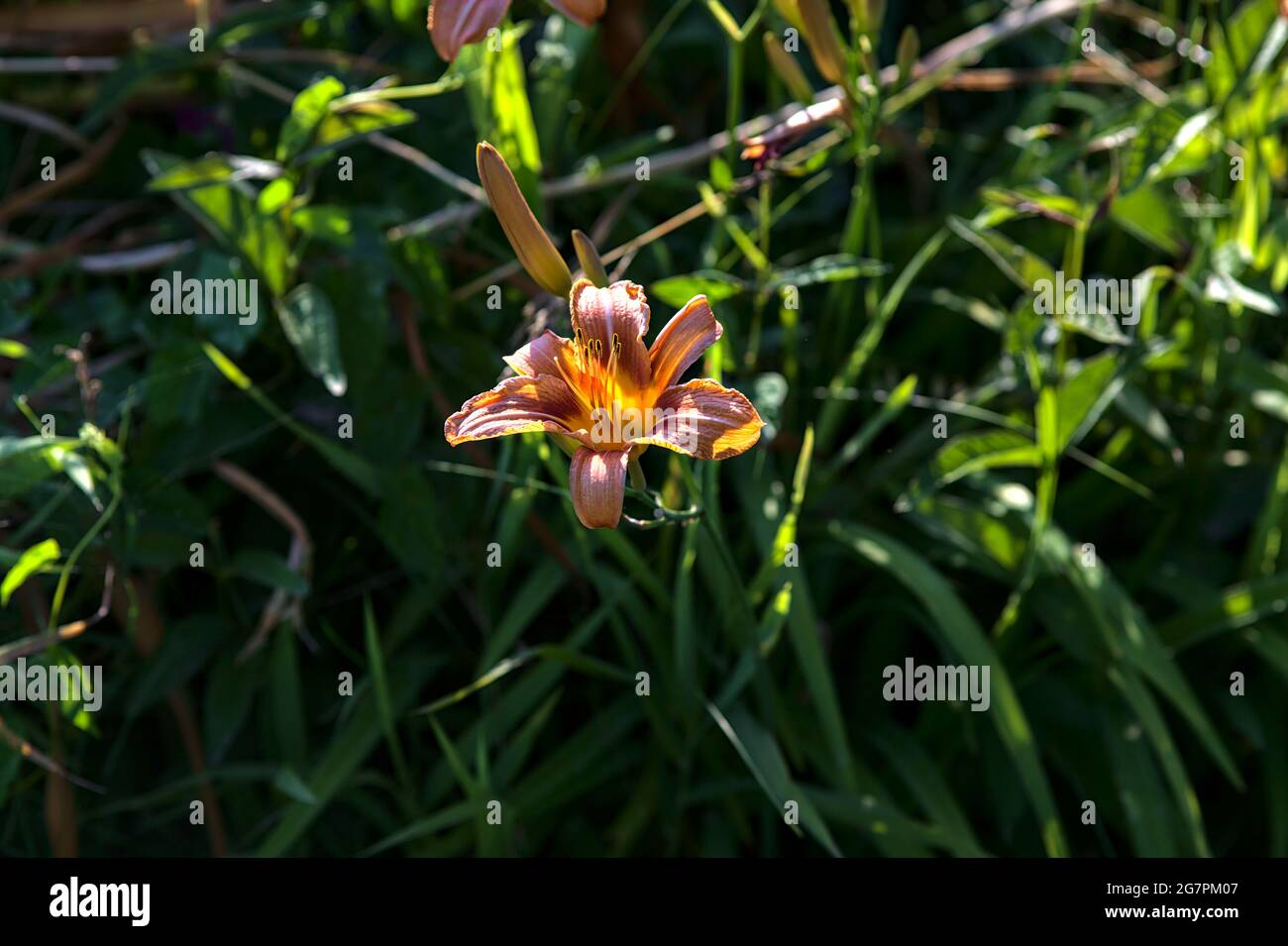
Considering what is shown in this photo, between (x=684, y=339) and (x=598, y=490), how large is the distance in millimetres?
165

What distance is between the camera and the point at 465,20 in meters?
1.12

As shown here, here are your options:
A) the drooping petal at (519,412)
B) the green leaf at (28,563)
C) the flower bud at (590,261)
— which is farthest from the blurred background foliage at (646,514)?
the drooping petal at (519,412)

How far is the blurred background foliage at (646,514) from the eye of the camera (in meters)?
1.40

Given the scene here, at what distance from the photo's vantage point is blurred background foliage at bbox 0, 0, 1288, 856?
1.40m

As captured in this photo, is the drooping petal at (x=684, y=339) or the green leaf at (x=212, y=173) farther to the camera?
the green leaf at (x=212, y=173)

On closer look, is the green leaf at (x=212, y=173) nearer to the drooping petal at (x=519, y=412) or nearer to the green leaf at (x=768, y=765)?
the drooping petal at (x=519, y=412)

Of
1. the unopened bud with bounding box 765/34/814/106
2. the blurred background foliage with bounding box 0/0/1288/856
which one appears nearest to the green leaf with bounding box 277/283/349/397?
the blurred background foliage with bounding box 0/0/1288/856

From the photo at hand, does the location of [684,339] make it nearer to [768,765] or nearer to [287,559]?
[768,765]

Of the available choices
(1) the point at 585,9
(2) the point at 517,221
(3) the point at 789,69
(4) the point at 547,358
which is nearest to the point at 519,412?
(4) the point at 547,358

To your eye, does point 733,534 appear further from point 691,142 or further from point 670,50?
point 670,50

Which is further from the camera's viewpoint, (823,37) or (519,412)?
(823,37)

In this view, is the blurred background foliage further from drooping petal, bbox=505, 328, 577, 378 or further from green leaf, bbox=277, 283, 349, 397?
drooping petal, bbox=505, 328, 577, 378

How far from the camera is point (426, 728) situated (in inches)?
61.0

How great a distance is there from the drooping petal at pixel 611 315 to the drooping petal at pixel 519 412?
5 centimetres
